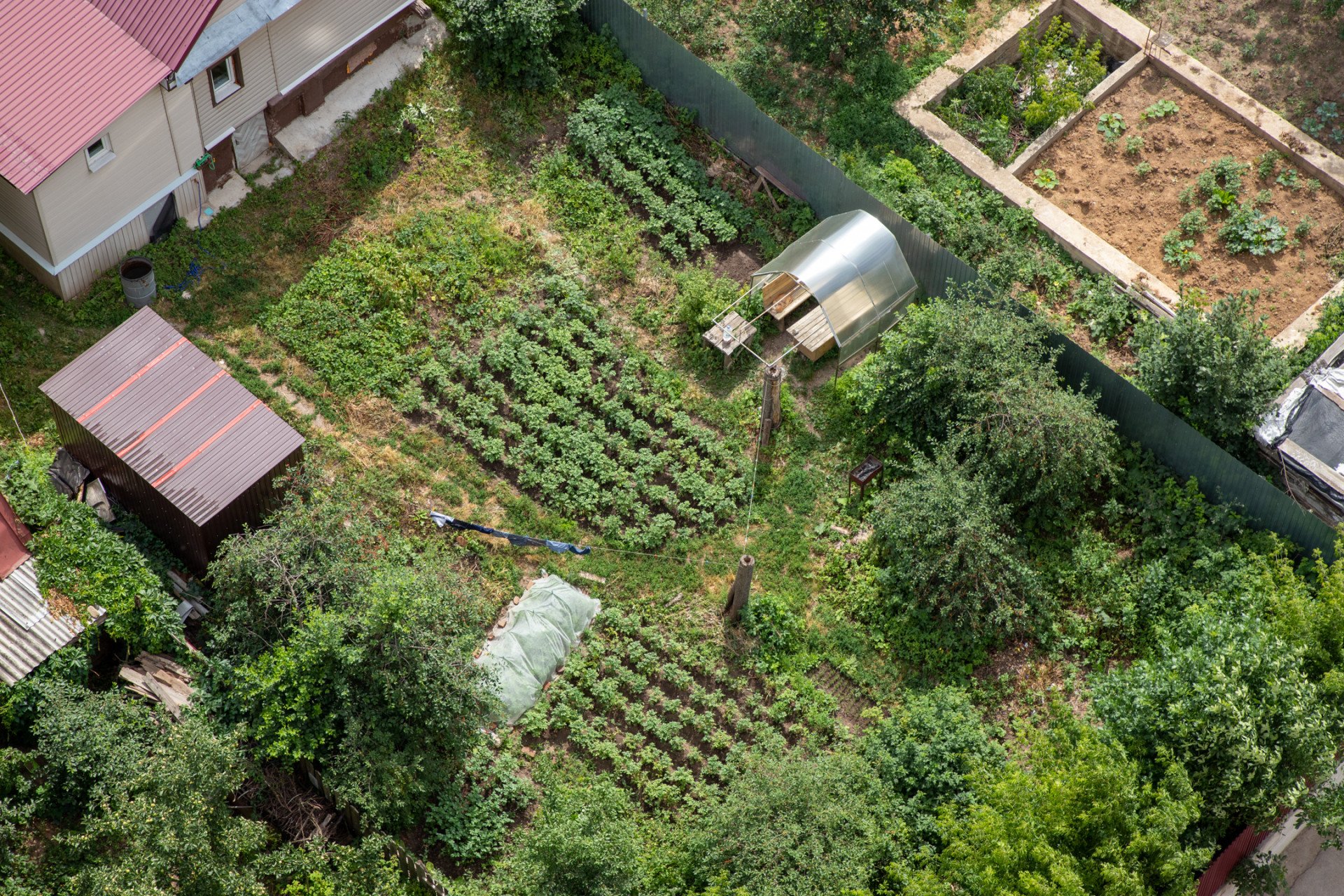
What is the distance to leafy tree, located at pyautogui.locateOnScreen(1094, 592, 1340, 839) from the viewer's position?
1789cm

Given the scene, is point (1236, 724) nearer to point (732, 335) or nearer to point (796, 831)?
point (796, 831)

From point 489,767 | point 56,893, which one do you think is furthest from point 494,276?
point 56,893

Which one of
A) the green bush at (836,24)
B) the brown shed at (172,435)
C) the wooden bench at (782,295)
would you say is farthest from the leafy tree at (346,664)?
the green bush at (836,24)

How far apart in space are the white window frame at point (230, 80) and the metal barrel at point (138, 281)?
10.5ft

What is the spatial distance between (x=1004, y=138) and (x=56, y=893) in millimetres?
21230

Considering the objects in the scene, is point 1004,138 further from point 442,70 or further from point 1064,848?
point 1064,848

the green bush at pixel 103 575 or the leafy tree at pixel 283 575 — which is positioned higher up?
the leafy tree at pixel 283 575

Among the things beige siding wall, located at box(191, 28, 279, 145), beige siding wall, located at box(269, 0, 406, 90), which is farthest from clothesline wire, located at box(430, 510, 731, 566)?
beige siding wall, located at box(269, 0, 406, 90)

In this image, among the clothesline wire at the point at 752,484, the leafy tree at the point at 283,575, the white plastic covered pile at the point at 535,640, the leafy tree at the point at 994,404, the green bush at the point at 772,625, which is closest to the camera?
the leafy tree at the point at 283,575

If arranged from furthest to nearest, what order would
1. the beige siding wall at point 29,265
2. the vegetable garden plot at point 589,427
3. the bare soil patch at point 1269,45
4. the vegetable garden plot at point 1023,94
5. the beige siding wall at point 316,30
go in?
the bare soil patch at point 1269,45
the vegetable garden plot at point 1023,94
the beige siding wall at point 316,30
the beige siding wall at point 29,265
the vegetable garden plot at point 589,427

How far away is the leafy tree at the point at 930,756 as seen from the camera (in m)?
19.6

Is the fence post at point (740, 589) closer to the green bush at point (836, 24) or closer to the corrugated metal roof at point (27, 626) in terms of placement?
the corrugated metal roof at point (27, 626)

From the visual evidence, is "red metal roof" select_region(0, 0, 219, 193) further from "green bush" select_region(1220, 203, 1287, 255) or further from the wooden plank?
"green bush" select_region(1220, 203, 1287, 255)

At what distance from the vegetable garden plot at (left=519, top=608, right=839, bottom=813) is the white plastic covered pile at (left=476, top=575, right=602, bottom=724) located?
0.22 m
